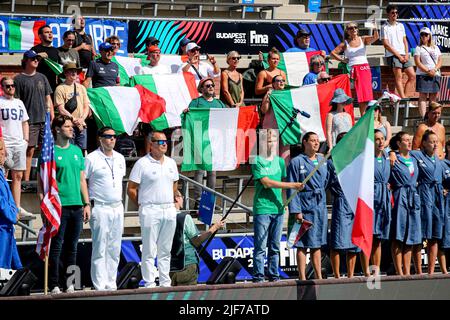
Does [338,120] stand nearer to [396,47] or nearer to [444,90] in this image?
[396,47]

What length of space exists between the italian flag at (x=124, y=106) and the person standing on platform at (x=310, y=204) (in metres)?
3.44

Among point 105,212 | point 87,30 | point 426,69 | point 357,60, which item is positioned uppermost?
point 87,30

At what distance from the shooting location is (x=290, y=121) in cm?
1769

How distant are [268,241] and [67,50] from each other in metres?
4.71

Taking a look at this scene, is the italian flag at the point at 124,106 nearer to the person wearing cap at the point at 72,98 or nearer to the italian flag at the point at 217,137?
the person wearing cap at the point at 72,98

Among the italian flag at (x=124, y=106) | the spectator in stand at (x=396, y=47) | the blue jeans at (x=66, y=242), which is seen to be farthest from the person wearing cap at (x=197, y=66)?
the blue jeans at (x=66, y=242)

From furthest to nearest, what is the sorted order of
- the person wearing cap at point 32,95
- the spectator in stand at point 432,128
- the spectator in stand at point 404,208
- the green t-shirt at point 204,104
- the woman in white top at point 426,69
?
the woman in white top at point 426,69
the green t-shirt at point 204,104
the spectator in stand at point 432,128
the person wearing cap at point 32,95
the spectator in stand at point 404,208

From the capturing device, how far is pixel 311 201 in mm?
14922

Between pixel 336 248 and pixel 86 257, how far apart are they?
298cm

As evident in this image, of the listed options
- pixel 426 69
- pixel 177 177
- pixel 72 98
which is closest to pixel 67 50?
pixel 72 98

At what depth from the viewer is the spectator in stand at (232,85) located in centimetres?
1831

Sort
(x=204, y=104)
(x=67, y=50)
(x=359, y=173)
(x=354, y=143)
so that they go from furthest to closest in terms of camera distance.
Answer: (x=67, y=50), (x=204, y=104), (x=354, y=143), (x=359, y=173)
